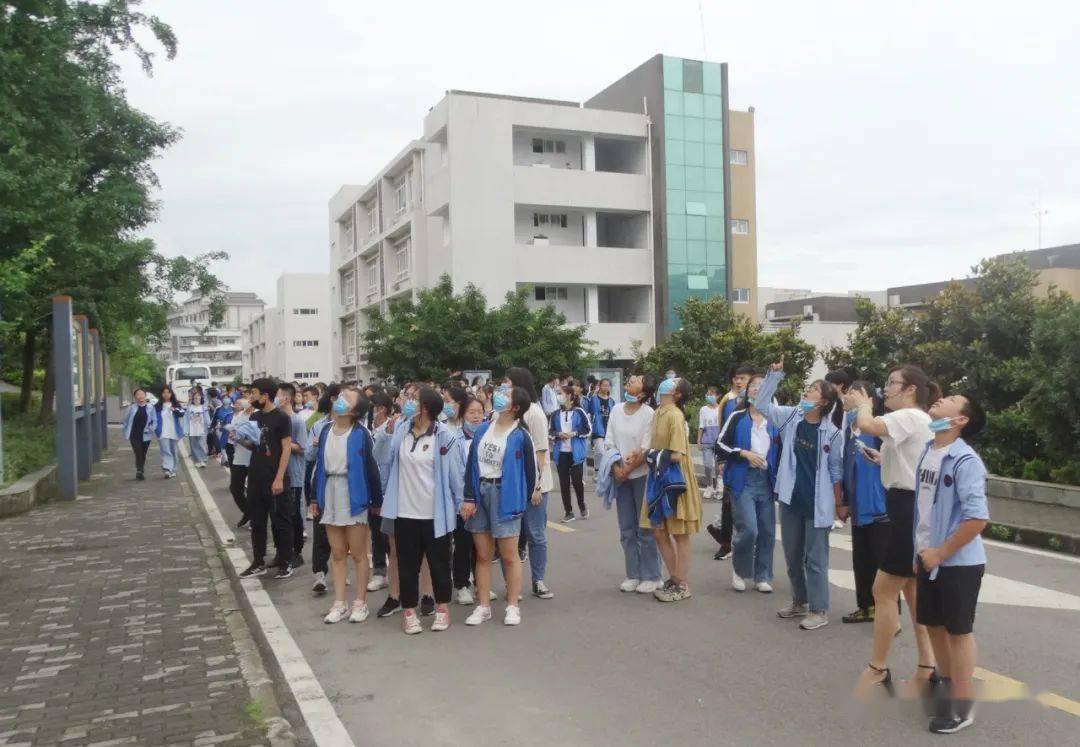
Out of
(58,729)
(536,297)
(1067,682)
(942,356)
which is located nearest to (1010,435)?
(942,356)

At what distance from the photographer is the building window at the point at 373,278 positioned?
5453 cm

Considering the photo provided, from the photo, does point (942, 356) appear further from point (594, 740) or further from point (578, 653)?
point (594, 740)

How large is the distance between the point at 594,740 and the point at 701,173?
40499 millimetres

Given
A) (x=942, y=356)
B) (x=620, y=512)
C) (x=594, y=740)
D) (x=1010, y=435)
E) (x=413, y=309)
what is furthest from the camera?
(x=413, y=309)

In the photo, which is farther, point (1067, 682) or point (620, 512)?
point (620, 512)

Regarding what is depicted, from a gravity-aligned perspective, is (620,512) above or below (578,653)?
above

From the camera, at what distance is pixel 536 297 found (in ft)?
139

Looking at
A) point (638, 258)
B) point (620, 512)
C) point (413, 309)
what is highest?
point (638, 258)

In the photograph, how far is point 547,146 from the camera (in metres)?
43.8

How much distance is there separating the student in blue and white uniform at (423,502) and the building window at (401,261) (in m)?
40.7

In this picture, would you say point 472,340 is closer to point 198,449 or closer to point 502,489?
point 198,449

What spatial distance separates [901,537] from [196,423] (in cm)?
1993

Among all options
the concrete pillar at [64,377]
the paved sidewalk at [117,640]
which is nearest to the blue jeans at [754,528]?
the paved sidewalk at [117,640]

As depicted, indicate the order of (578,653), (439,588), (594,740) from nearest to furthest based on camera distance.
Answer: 1. (594,740)
2. (578,653)
3. (439,588)
